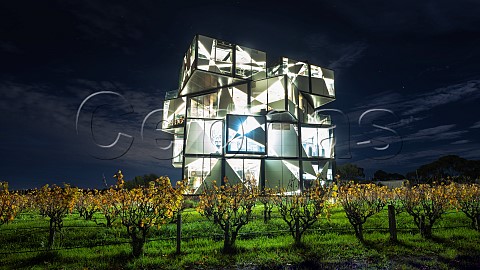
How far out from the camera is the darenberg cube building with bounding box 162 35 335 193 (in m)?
39.9

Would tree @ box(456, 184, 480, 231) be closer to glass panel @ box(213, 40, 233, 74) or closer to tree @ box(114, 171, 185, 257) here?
tree @ box(114, 171, 185, 257)

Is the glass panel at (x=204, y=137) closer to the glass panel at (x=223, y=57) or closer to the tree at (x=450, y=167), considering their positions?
the glass panel at (x=223, y=57)

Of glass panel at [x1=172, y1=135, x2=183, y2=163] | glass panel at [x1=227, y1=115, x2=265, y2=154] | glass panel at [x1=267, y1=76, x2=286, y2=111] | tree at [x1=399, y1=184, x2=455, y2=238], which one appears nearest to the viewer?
tree at [x1=399, y1=184, x2=455, y2=238]

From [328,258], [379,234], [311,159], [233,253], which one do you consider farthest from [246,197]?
[311,159]

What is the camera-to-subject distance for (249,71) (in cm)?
4500

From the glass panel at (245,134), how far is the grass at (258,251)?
23.1 m

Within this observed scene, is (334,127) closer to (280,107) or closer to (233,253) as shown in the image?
(280,107)

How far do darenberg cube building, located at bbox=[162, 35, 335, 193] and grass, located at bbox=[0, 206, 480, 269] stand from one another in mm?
23580

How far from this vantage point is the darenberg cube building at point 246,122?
39906mm

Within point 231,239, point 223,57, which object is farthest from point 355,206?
point 223,57

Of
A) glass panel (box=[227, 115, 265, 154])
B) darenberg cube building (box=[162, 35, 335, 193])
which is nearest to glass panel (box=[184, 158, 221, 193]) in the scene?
darenberg cube building (box=[162, 35, 335, 193])

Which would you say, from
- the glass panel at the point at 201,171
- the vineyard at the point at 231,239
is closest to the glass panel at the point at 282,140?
the glass panel at the point at 201,171

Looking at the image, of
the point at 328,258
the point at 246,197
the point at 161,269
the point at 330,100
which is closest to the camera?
the point at 161,269

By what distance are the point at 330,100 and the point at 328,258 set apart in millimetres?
43304
